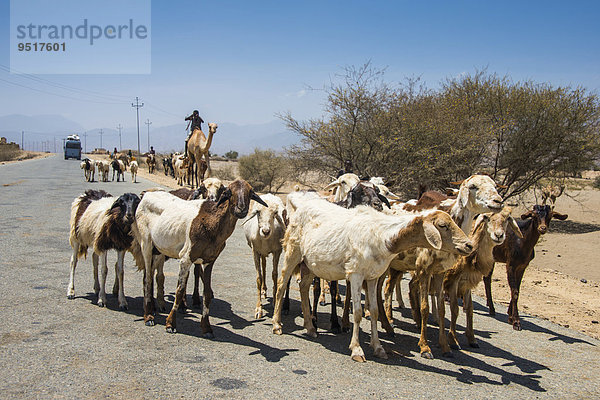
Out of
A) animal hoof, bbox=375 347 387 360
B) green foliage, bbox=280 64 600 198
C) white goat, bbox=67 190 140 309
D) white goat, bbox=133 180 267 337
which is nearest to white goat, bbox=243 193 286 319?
white goat, bbox=133 180 267 337

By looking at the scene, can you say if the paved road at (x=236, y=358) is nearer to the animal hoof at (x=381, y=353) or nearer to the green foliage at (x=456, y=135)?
the animal hoof at (x=381, y=353)

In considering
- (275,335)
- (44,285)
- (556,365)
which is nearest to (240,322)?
(275,335)

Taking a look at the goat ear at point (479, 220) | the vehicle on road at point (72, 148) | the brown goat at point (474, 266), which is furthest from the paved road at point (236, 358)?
the vehicle on road at point (72, 148)

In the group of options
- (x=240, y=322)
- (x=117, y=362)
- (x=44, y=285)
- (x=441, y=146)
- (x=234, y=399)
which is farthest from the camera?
(x=441, y=146)

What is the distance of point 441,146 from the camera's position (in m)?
18.3

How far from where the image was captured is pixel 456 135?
1827 centimetres

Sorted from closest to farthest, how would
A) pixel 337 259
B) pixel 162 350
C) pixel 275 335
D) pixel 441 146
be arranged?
1. pixel 162 350
2. pixel 337 259
3. pixel 275 335
4. pixel 441 146

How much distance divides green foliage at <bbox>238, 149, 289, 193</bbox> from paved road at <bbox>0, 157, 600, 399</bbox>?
27.5 metres

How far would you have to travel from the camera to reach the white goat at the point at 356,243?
17.4 feet

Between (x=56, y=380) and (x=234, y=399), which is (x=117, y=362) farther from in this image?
(x=234, y=399)

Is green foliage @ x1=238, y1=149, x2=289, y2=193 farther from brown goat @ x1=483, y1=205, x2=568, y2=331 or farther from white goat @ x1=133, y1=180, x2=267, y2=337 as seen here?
white goat @ x1=133, y1=180, x2=267, y2=337

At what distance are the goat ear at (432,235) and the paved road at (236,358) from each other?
1530mm

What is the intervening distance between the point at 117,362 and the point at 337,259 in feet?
9.32

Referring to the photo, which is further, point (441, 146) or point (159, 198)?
point (441, 146)
